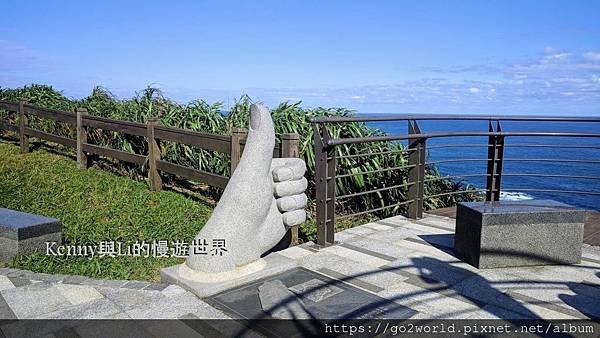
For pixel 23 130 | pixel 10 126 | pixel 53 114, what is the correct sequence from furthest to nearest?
pixel 10 126 → pixel 23 130 → pixel 53 114

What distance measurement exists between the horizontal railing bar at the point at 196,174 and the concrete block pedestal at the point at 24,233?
1.78m

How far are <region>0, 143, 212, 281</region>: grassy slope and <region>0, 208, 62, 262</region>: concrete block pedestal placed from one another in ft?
0.29

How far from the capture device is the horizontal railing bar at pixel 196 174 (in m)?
5.06

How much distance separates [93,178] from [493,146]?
5.53 meters

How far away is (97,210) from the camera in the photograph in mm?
5117

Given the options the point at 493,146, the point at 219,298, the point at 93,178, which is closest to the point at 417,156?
the point at 493,146

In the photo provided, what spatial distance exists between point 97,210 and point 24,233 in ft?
5.54

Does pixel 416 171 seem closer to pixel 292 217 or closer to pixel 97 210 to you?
pixel 292 217

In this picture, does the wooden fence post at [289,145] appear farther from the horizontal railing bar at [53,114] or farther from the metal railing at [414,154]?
the horizontal railing bar at [53,114]

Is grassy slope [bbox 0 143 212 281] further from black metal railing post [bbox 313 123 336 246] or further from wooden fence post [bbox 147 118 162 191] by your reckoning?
black metal railing post [bbox 313 123 336 246]

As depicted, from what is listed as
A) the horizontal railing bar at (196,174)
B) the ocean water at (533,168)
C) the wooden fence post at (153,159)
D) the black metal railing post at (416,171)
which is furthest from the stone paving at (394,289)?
the wooden fence post at (153,159)

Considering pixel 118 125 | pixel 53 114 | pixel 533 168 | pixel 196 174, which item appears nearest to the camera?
pixel 196 174

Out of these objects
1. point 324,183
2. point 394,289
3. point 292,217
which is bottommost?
point 394,289

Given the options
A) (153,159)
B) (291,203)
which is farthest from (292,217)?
(153,159)
